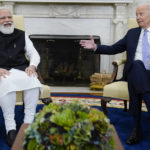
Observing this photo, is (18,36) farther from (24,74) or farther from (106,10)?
(106,10)

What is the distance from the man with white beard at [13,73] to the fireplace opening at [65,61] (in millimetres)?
1882

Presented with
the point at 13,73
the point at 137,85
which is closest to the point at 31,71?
the point at 13,73

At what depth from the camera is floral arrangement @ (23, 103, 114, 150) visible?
113 centimetres

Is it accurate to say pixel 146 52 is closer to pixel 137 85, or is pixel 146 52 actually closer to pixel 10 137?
pixel 137 85

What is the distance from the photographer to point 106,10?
15.2ft

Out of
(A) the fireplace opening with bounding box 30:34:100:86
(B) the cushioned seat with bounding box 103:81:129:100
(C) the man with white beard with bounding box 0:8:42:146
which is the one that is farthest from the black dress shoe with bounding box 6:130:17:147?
(A) the fireplace opening with bounding box 30:34:100:86

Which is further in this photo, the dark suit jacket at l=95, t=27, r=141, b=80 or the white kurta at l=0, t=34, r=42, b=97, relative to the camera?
the dark suit jacket at l=95, t=27, r=141, b=80

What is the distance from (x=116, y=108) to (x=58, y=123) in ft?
7.29

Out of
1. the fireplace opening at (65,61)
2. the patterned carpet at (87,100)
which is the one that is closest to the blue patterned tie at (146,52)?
the patterned carpet at (87,100)

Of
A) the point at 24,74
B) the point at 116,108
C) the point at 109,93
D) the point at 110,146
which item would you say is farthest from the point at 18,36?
the point at 110,146

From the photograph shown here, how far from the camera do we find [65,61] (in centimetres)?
464

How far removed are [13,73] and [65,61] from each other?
2401 millimetres

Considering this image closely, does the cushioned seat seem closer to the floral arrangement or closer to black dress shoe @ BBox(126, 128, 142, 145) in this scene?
black dress shoe @ BBox(126, 128, 142, 145)

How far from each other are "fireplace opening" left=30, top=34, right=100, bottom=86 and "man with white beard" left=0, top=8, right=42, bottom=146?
1882 mm
